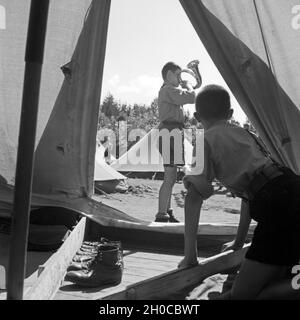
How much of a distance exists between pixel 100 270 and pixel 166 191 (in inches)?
61.4

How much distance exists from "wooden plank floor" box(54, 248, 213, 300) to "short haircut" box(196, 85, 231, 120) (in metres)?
0.92

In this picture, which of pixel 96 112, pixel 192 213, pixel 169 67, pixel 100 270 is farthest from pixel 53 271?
pixel 169 67

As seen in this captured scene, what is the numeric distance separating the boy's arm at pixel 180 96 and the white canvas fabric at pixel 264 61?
3.83 feet

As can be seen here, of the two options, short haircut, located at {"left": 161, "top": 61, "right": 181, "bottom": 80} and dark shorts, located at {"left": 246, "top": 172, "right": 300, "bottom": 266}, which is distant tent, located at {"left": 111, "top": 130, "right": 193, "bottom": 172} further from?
dark shorts, located at {"left": 246, "top": 172, "right": 300, "bottom": 266}

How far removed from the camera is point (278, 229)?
184 cm

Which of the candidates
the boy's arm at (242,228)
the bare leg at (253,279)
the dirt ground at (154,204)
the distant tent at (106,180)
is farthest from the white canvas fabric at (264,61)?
the distant tent at (106,180)

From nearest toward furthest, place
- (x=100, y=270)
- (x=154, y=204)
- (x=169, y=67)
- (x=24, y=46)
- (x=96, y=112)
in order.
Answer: (x=100, y=270)
(x=24, y=46)
(x=96, y=112)
(x=169, y=67)
(x=154, y=204)

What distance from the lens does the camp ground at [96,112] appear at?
2.47 metres

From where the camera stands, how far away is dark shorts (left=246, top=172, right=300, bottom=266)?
1833mm

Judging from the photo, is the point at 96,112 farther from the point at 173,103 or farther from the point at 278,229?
the point at 278,229

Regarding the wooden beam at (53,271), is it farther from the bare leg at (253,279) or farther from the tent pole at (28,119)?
the bare leg at (253,279)

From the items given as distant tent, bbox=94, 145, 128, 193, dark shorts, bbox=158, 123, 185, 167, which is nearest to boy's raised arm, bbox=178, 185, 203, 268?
dark shorts, bbox=158, 123, 185, 167
